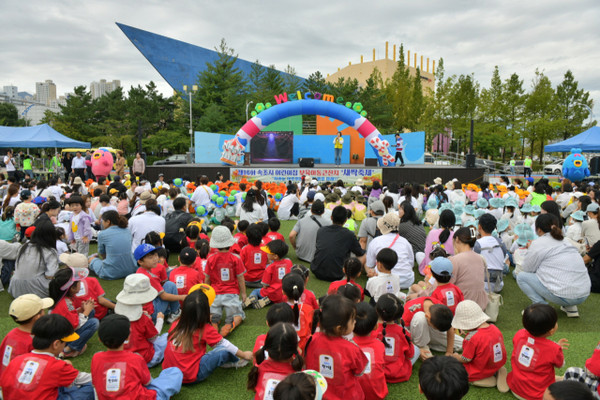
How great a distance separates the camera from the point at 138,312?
10.8ft

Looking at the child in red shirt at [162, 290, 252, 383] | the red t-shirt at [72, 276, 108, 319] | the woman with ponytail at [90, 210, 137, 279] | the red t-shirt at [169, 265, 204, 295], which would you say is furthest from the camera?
the woman with ponytail at [90, 210, 137, 279]

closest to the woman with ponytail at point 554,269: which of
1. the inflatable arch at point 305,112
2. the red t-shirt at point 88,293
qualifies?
the red t-shirt at point 88,293

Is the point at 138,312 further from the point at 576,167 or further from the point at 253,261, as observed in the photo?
the point at 576,167

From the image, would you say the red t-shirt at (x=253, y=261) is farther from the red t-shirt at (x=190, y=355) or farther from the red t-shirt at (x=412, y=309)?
the red t-shirt at (x=412, y=309)

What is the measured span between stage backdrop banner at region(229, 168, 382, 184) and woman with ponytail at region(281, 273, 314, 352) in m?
14.2

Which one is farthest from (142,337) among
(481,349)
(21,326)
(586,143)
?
(586,143)

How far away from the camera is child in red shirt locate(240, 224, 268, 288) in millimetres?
5085

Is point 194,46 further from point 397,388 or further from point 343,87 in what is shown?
point 397,388

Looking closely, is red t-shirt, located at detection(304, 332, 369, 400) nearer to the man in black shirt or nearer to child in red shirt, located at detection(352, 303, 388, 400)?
child in red shirt, located at detection(352, 303, 388, 400)

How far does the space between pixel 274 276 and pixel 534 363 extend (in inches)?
109

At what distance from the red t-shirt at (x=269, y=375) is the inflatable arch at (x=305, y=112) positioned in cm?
1640

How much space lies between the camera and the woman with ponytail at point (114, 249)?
18.1ft

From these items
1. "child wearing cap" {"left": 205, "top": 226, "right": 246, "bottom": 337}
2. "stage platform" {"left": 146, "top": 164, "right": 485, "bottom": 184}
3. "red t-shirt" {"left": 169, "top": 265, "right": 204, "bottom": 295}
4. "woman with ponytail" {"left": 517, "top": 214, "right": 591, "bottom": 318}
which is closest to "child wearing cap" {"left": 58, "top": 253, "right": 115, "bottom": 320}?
"red t-shirt" {"left": 169, "top": 265, "right": 204, "bottom": 295}

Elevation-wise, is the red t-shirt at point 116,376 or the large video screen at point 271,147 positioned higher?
the large video screen at point 271,147
